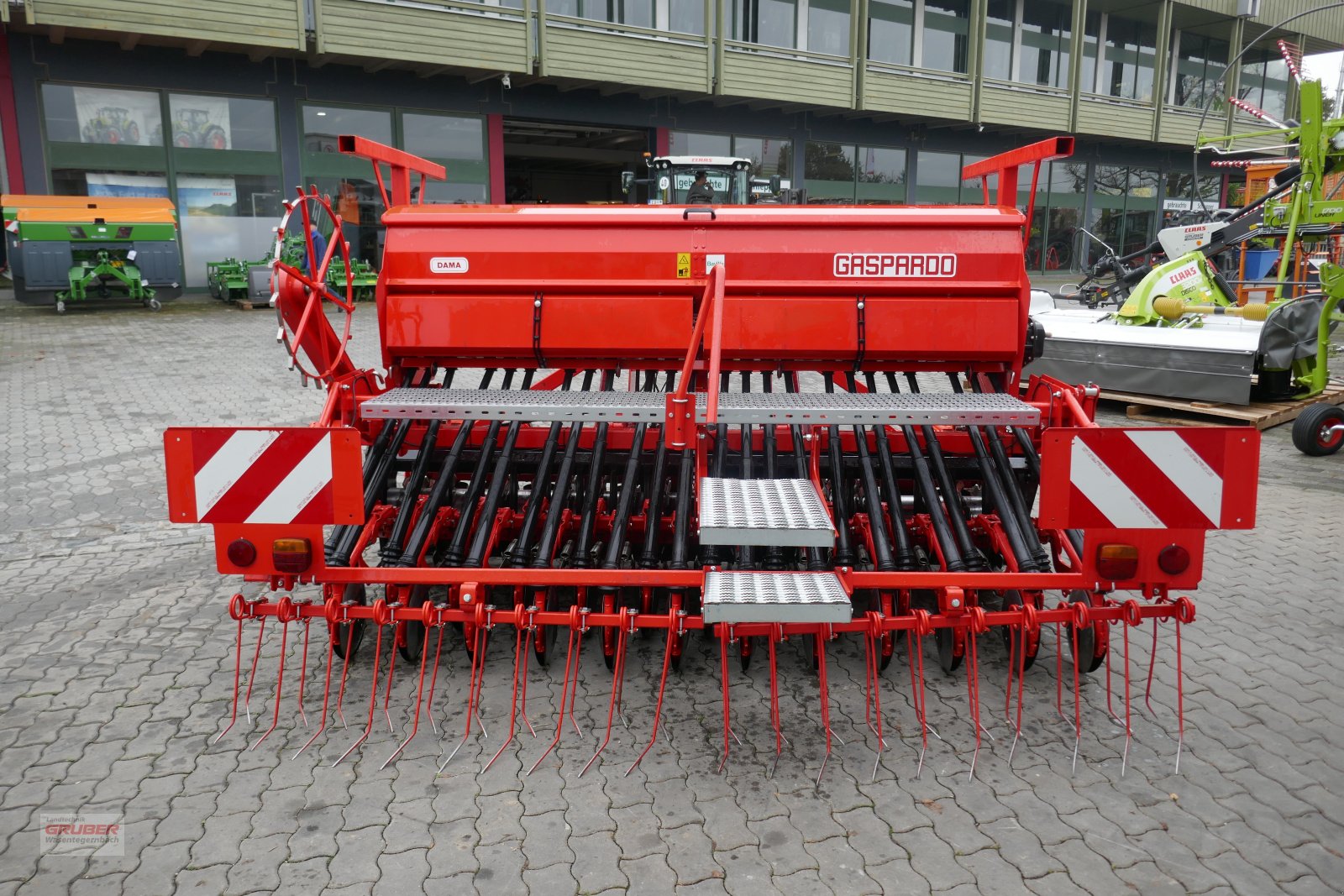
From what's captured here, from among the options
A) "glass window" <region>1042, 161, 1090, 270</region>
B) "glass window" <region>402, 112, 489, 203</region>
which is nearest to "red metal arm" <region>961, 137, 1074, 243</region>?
"glass window" <region>402, 112, 489, 203</region>

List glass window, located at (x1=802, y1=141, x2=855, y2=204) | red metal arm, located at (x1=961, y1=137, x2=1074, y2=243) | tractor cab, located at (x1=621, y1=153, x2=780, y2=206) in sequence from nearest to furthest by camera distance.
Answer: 1. red metal arm, located at (x1=961, y1=137, x2=1074, y2=243)
2. tractor cab, located at (x1=621, y1=153, x2=780, y2=206)
3. glass window, located at (x1=802, y1=141, x2=855, y2=204)

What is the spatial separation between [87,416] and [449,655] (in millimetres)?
6106

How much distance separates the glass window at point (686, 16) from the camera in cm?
1911

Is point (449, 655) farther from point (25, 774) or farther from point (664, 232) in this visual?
point (664, 232)

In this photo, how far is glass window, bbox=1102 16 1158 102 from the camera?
25.3m

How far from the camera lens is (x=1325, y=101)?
812 centimetres

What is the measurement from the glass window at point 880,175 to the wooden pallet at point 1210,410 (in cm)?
1513

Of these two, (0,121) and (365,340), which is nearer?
(365,340)

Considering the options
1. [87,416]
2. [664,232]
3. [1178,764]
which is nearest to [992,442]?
[1178,764]

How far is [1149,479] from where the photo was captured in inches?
116

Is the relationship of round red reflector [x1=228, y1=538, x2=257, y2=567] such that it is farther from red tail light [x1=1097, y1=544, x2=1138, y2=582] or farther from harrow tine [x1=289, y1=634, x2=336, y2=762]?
red tail light [x1=1097, y1=544, x2=1138, y2=582]

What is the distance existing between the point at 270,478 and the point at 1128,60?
28.5 metres

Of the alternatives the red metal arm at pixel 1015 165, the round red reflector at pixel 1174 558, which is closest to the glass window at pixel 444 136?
the red metal arm at pixel 1015 165

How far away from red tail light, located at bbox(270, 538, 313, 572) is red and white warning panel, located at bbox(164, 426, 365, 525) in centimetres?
7
